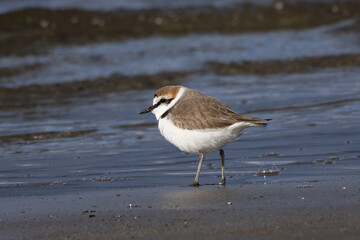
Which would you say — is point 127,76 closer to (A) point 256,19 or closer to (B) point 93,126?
(B) point 93,126

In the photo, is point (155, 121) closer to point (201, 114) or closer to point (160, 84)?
point (160, 84)

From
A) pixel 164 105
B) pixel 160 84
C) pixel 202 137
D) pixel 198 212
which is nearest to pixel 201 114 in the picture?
pixel 202 137

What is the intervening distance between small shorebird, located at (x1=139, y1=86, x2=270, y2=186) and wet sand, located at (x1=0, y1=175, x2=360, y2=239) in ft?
1.32

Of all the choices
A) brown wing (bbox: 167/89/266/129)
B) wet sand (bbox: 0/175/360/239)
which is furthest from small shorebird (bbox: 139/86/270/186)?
wet sand (bbox: 0/175/360/239)

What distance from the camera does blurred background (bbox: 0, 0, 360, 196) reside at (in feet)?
22.2

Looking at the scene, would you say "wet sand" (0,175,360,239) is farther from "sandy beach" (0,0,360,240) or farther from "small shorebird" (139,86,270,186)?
"small shorebird" (139,86,270,186)

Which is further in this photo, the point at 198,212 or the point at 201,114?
the point at 201,114

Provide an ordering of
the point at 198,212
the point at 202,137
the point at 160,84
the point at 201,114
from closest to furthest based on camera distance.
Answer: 1. the point at 198,212
2. the point at 202,137
3. the point at 201,114
4. the point at 160,84

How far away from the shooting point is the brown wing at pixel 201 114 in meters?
5.90

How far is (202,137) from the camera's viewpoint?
19.5 ft

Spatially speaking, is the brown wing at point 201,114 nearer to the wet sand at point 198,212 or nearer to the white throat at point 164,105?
the white throat at point 164,105

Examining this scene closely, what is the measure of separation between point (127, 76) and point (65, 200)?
835 centimetres

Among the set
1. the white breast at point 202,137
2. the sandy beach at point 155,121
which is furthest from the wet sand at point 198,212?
the white breast at point 202,137

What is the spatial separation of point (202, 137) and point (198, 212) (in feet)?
3.95
